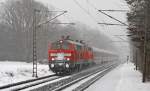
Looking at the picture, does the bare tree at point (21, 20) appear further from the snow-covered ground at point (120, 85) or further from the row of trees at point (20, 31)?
the snow-covered ground at point (120, 85)

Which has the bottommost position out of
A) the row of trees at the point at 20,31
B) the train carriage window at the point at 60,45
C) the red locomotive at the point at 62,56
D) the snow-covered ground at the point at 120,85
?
the snow-covered ground at the point at 120,85

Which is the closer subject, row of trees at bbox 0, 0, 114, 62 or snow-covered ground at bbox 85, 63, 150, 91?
snow-covered ground at bbox 85, 63, 150, 91

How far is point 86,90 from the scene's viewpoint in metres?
24.4

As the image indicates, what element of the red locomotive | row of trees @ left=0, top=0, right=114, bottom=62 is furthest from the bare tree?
the red locomotive

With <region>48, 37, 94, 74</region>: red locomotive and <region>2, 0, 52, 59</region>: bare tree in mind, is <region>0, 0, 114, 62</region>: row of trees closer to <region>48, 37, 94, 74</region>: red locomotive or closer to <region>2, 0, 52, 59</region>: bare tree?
<region>2, 0, 52, 59</region>: bare tree

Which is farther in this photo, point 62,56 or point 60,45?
point 60,45

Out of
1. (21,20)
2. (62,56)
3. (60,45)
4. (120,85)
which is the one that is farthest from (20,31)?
(120,85)

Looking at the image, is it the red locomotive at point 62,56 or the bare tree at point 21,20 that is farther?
the bare tree at point 21,20

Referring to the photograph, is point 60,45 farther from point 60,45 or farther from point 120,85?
point 120,85

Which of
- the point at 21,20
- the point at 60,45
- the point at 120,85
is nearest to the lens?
the point at 120,85

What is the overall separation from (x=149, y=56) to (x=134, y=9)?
16.4 ft

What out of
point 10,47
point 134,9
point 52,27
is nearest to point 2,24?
point 10,47

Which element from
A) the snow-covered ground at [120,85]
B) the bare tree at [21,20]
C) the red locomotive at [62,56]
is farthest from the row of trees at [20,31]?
the snow-covered ground at [120,85]

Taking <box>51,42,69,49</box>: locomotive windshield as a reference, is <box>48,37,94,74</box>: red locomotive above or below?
below
